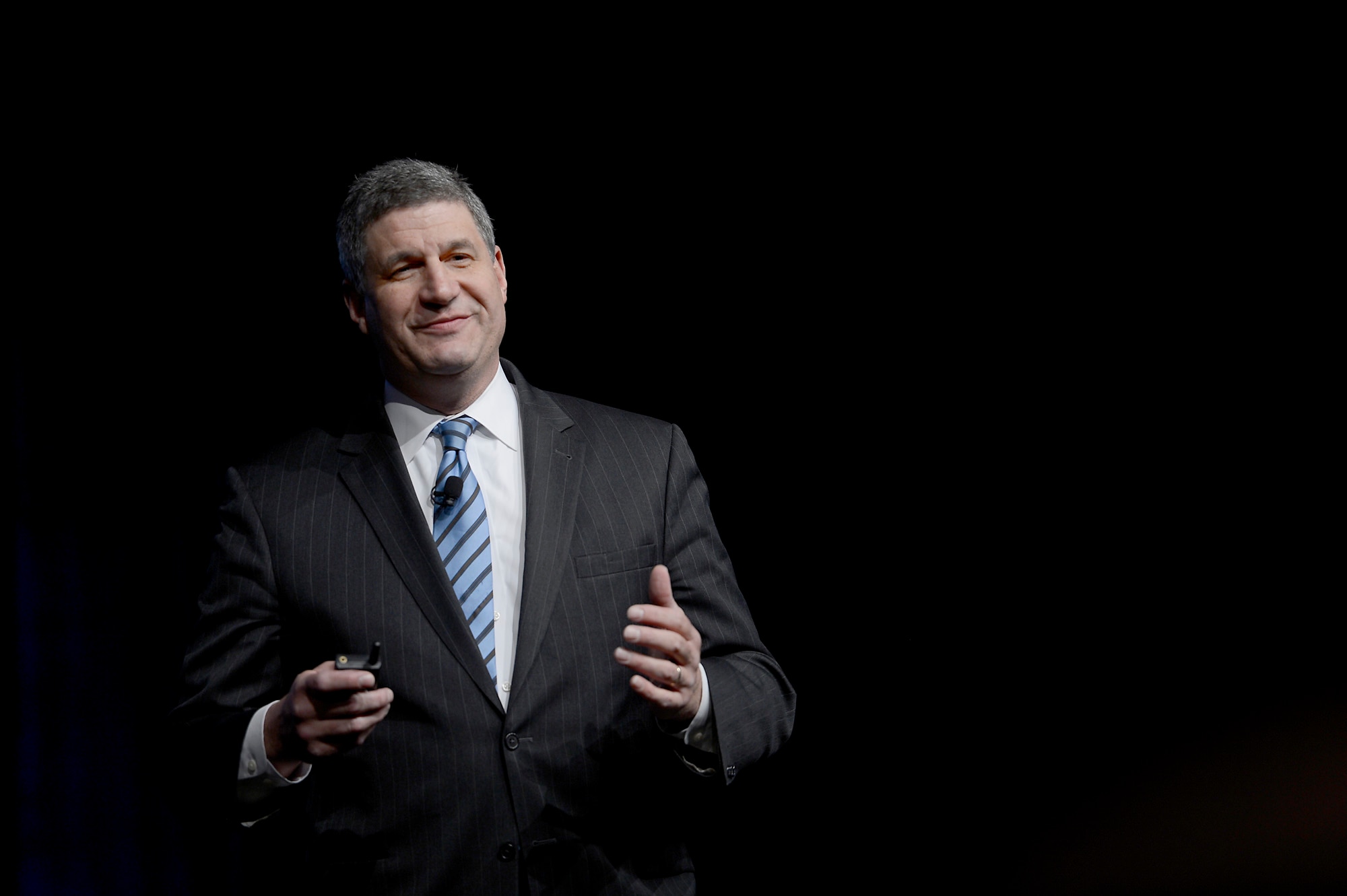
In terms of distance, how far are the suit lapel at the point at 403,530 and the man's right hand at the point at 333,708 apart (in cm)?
21

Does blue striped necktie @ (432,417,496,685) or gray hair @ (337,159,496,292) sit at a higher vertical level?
gray hair @ (337,159,496,292)

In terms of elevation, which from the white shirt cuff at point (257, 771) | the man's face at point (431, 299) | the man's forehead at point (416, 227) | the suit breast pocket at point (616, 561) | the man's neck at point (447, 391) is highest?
the man's forehead at point (416, 227)

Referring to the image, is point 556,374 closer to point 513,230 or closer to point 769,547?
point 513,230

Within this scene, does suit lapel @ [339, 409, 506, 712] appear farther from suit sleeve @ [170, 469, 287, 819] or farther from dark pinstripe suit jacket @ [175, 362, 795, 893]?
suit sleeve @ [170, 469, 287, 819]

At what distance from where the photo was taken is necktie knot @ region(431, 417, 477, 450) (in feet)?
5.85

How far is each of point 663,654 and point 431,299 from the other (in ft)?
2.47

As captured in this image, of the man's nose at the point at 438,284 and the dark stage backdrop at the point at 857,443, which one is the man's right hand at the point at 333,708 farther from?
the dark stage backdrop at the point at 857,443

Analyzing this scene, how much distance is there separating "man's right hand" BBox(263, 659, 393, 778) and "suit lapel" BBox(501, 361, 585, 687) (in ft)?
0.92

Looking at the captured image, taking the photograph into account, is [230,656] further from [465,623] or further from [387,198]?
[387,198]

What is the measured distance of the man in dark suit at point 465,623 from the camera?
159 centimetres

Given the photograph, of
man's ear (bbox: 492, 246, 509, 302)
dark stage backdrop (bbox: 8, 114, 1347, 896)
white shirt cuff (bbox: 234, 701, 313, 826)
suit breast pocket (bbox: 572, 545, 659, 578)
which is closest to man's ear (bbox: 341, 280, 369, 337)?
man's ear (bbox: 492, 246, 509, 302)

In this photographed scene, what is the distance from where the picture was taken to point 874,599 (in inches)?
109

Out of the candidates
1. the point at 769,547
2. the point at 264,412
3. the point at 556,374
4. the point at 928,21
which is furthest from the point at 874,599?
the point at 264,412

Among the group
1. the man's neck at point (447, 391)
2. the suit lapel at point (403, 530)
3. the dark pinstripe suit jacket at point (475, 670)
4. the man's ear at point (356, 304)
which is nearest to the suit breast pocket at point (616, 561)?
the dark pinstripe suit jacket at point (475, 670)
